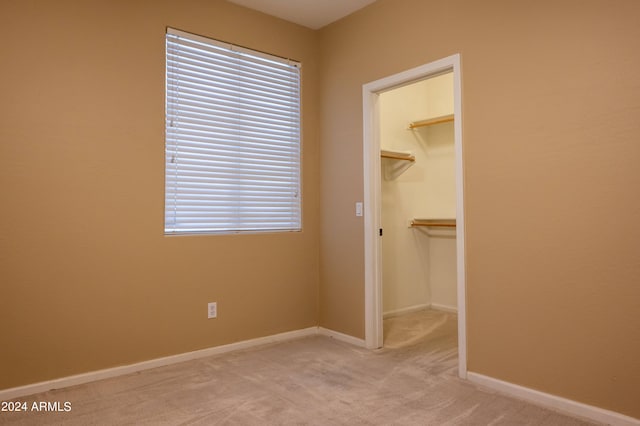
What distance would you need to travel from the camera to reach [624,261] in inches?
81.6

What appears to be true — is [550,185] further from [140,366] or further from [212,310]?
[140,366]

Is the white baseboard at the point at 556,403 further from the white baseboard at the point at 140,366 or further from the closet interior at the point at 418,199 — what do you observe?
the closet interior at the point at 418,199

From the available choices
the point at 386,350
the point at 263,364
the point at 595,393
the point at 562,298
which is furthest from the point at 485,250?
the point at 263,364

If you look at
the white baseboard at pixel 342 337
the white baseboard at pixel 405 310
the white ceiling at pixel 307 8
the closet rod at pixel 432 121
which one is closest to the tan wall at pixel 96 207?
the white ceiling at pixel 307 8

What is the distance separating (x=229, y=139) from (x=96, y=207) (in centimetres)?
110

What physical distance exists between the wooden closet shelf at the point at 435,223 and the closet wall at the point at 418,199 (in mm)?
60

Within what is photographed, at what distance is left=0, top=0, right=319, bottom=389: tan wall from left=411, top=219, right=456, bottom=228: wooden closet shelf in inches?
82.8

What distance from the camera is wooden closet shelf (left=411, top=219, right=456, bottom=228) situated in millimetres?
4504

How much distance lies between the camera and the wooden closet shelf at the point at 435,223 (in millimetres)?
4504

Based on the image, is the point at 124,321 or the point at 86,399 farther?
the point at 124,321

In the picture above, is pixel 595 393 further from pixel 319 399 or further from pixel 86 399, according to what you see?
pixel 86 399

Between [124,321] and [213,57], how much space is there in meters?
2.02

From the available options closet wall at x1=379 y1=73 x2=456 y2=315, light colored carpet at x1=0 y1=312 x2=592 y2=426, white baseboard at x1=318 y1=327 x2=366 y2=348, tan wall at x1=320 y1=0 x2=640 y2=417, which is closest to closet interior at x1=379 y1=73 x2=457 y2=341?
closet wall at x1=379 y1=73 x2=456 y2=315

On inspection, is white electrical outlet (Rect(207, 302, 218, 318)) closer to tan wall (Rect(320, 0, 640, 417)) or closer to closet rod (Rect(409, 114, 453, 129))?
tan wall (Rect(320, 0, 640, 417))
